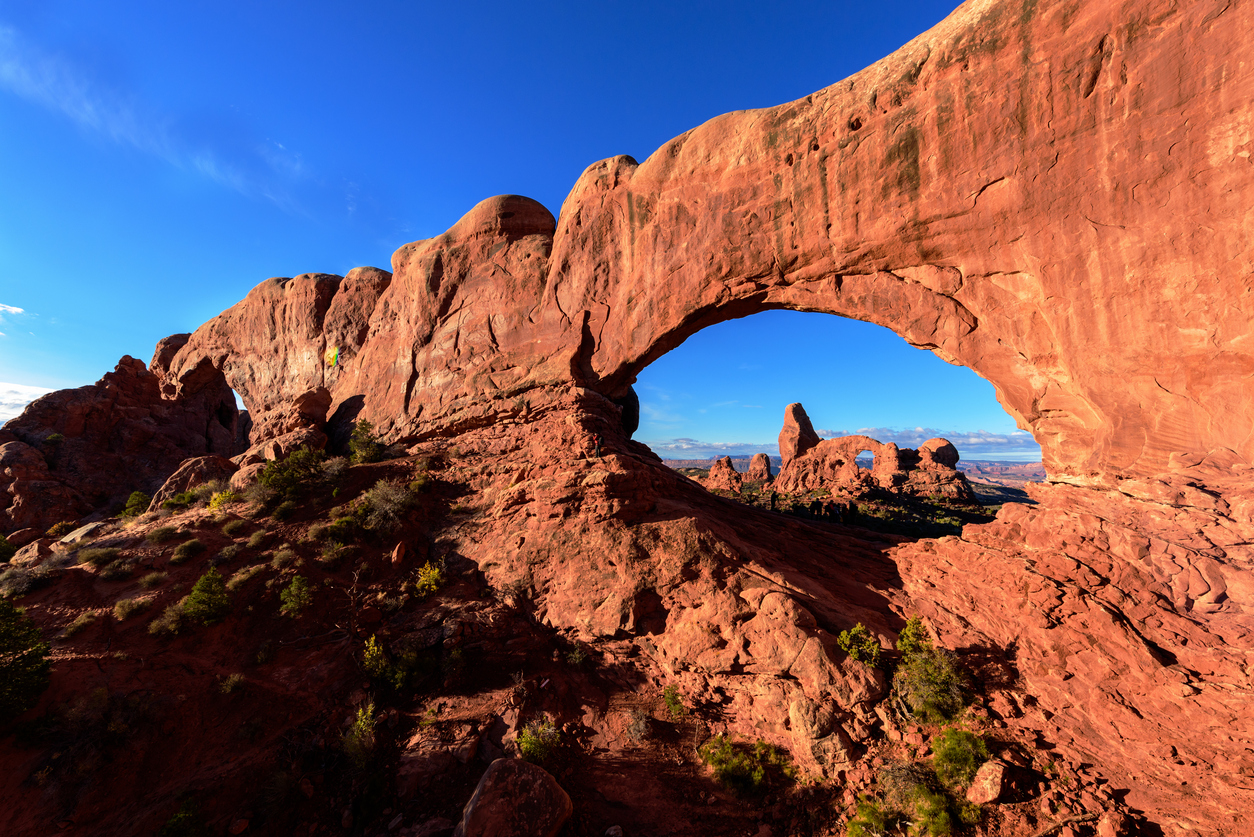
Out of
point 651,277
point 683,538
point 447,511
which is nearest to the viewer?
point 683,538

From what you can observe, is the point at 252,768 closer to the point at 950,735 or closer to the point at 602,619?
the point at 602,619

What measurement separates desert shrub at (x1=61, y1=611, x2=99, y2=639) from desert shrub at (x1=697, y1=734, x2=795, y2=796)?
17707mm

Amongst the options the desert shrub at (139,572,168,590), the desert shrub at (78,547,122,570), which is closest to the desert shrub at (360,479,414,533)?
the desert shrub at (139,572,168,590)

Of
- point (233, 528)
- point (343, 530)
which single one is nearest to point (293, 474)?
point (233, 528)

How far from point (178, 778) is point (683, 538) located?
45.1 feet

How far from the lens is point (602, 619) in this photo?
13.4 m

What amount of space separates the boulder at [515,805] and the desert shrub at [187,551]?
45.7 ft

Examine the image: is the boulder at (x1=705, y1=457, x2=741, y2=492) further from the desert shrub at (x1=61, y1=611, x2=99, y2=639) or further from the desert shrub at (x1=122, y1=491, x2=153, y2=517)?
the desert shrub at (x1=61, y1=611, x2=99, y2=639)

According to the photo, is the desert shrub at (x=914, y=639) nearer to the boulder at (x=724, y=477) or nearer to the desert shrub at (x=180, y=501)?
the desert shrub at (x=180, y=501)

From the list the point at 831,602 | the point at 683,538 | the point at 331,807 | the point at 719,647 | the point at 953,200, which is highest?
the point at 953,200

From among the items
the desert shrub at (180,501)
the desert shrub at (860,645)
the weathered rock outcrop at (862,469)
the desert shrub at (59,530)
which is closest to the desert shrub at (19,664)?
the desert shrub at (180,501)

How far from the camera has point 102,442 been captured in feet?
105

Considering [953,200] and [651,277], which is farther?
[651,277]

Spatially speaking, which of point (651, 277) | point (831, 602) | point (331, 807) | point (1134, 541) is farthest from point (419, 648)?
point (1134, 541)
